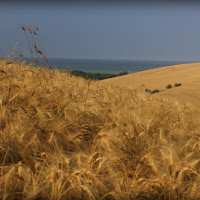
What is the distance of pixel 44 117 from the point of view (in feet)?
8.77

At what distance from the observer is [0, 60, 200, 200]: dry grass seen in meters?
1.78

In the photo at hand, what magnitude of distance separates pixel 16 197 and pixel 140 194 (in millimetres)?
911

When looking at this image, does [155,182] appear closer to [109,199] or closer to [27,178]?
[109,199]

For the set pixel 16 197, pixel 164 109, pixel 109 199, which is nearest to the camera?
pixel 16 197

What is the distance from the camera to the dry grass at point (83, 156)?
69.9 inches

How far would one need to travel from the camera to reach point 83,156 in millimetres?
2078

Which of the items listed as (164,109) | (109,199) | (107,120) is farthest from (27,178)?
(164,109)

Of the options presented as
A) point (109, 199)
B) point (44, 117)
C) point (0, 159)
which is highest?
point (44, 117)

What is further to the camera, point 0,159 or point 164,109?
point 164,109

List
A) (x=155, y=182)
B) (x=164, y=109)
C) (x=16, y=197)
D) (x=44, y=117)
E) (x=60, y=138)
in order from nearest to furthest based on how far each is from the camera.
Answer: (x=16, y=197) < (x=155, y=182) < (x=60, y=138) < (x=44, y=117) < (x=164, y=109)

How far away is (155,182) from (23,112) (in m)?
1.52

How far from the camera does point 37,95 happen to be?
3258 millimetres

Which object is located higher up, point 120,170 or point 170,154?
point 170,154

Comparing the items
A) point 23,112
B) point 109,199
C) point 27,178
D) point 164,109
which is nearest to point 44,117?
point 23,112
